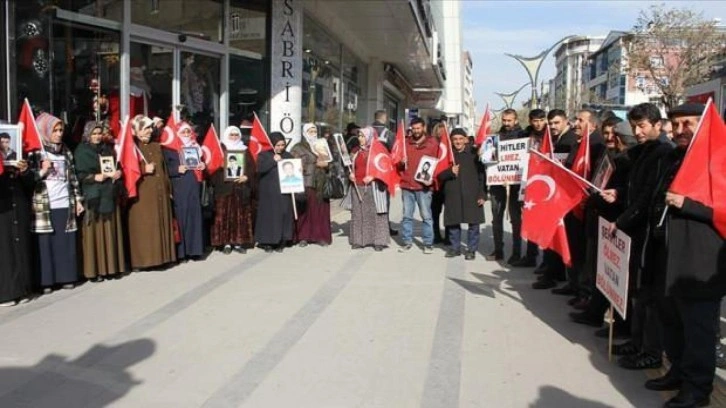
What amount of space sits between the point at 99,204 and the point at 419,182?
13.5ft

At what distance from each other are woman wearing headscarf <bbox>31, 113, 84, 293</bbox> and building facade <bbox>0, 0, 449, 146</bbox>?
935mm

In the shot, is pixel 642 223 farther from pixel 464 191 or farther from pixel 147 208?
pixel 147 208

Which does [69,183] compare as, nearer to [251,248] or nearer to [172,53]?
[251,248]

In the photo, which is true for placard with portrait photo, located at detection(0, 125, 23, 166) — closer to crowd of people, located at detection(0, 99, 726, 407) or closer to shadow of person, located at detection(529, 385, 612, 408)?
crowd of people, located at detection(0, 99, 726, 407)

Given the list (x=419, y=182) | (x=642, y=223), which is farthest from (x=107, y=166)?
(x=642, y=223)

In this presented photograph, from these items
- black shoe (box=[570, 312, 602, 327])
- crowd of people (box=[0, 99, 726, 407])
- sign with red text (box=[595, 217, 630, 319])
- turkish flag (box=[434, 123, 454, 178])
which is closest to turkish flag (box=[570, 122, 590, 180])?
crowd of people (box=[0, 99, 726, 407])

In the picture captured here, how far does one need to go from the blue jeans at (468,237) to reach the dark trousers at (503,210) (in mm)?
269

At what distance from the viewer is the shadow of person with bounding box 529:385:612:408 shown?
168 inches

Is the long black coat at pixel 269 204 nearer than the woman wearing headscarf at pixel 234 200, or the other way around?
the woman wearing headscarf at pixel 234 200

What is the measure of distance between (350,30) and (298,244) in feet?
33.3

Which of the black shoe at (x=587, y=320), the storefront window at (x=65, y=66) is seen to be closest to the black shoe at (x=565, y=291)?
the black shoe at (x=587, y=320)

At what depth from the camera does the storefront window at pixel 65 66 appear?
7818 millimetres

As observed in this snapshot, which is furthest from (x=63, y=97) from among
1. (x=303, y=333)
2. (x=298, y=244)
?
(x=303, y=333)

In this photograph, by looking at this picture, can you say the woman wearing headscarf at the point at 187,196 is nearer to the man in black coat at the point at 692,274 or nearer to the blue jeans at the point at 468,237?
the blue jeans at the point at 468,237
